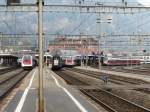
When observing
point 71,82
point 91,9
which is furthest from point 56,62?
point 71,82

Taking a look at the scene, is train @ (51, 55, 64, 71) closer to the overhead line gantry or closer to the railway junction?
the railway junction

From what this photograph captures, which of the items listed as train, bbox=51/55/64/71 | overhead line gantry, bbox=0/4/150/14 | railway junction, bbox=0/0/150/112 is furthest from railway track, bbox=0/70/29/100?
train, bbox=51/55/64/71

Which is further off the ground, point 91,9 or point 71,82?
point 91,9

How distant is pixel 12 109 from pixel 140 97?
1108cm

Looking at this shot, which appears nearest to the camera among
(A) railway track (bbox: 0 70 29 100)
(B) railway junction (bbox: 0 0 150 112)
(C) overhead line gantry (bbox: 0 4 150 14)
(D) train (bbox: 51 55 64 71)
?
(B) railway junction (bbox: 0 0 150 112)

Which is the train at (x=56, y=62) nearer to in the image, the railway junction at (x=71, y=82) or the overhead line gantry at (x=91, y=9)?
the railway junction at (x=71, y=82)

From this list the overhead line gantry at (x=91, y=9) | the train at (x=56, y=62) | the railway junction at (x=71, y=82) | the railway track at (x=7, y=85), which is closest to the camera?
the railway junction at (x=71, y=82)

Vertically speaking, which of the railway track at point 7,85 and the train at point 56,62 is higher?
the train at point 56,62

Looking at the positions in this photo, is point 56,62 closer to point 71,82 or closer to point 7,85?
point 71,82

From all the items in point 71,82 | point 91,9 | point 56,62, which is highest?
point 91,9

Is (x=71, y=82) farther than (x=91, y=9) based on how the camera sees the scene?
No

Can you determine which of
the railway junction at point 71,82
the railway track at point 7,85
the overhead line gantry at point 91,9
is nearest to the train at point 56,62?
the railway junction at point 71,82

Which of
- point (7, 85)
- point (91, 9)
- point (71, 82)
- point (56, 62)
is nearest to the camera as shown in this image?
point (7, 85)

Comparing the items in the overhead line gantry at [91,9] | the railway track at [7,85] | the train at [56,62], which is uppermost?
the overhead line gantry at [91,9]
